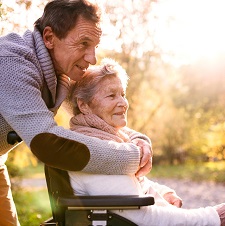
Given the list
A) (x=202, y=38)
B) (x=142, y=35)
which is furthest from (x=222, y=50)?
(x=142, y=35)

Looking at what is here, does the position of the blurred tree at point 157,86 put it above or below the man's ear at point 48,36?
below

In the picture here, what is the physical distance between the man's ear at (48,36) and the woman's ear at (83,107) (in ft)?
1.16

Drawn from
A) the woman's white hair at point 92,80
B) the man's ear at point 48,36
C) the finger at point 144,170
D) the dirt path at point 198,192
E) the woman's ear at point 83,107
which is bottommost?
the dirt path at point 198,192

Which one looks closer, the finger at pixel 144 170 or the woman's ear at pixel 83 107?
the finger at pixel 144 170

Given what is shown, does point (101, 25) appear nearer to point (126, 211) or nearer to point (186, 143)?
point (126, 211)

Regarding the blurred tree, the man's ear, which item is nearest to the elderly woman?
the man's ear

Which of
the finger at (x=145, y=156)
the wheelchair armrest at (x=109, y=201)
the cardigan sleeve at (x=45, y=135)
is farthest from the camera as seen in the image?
the finger at (x=145, y=156)

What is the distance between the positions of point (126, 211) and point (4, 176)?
3.96 feet

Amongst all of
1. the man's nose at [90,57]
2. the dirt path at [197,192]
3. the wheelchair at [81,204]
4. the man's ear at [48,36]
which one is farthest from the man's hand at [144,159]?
the dirt path at [197,192]

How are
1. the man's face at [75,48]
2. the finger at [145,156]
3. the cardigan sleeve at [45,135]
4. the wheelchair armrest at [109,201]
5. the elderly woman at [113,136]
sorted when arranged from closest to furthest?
the wheelchair armrest at [109,201] < the cardigan sleeve at [45,135] < the elderly woman at [113,136] < the finger at [145,156] < the man's face at [75,48]

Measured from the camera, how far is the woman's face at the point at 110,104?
133 inches

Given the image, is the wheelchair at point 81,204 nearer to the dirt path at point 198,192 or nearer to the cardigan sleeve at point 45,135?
the cardigan sleeve at point 45,135

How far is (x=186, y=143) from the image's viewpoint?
25188 millimetres

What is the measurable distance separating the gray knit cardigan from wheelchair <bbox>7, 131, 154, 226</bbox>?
120mm
